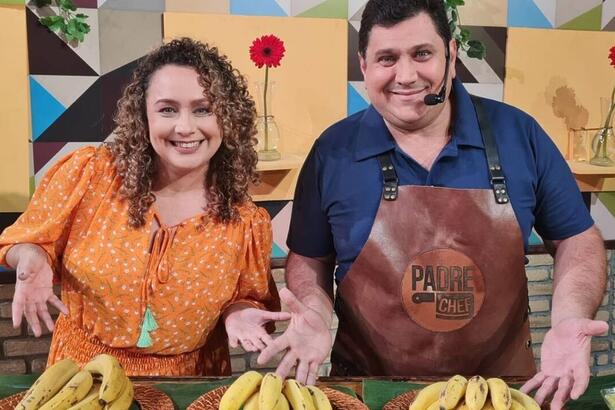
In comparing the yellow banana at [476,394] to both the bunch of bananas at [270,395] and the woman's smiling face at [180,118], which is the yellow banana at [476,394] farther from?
the woman's smiling face at [180,118]

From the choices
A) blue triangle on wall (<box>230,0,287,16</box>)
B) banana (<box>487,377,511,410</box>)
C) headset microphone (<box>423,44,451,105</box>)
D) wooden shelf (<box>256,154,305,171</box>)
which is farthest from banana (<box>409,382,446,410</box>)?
blue triangle on wall (<box>230,0,287,16</box>)

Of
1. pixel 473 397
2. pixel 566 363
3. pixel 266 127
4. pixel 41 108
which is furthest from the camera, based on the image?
pixel 266 127

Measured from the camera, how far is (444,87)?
1.79m

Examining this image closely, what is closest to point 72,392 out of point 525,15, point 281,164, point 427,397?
point 427,397

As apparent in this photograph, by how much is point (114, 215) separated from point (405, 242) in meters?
0.85

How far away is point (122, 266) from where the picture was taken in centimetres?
180

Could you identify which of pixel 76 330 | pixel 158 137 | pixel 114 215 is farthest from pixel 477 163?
pixel 76 330

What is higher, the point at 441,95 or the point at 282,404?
the point at 441,95

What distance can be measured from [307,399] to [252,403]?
12 cm

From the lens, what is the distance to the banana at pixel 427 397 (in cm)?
136

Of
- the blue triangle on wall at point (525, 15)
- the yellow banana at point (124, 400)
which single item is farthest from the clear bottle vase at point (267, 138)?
the yellow banana at point (124, 400)

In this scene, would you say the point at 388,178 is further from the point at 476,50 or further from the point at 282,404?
the point at 476,50

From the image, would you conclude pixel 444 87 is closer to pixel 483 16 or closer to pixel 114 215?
pixel 114 215

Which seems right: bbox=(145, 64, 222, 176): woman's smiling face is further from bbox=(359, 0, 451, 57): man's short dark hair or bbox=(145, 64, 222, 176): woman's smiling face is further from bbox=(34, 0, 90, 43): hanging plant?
bbox=(34, 0, 90, 43): hanging plant
